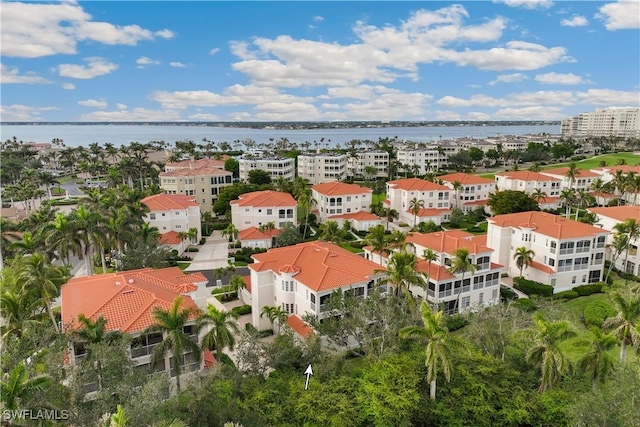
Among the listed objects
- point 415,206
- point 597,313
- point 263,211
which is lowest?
point 597,313

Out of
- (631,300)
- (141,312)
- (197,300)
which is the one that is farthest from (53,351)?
(631,300)

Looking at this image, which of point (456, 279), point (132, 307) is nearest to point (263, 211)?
point (456, 279)

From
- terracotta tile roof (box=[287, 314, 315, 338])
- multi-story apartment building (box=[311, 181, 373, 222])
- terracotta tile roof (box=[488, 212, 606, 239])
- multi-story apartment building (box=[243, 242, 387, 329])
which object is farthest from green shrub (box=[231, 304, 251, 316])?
multi-story apartment building (box=[311, 181, 373, 222])

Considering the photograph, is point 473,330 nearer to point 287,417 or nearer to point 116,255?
point 287,417

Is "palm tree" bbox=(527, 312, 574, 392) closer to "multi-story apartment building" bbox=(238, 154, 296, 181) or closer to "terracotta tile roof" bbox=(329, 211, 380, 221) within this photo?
"terracotta tile roof" bbox=(329, 211, 380, 221)

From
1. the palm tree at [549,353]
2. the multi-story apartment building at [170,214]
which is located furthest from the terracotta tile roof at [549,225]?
the multi-story apartment building at [170,214]

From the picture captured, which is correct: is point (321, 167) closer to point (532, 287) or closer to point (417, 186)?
point (417, 186)
